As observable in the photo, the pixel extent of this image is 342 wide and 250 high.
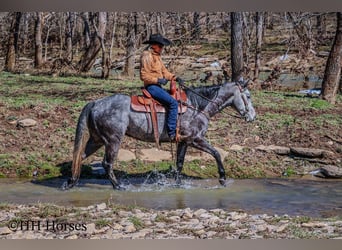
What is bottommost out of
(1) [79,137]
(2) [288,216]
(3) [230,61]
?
(2) [288,216]

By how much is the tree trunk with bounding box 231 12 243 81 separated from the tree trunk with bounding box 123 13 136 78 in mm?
931

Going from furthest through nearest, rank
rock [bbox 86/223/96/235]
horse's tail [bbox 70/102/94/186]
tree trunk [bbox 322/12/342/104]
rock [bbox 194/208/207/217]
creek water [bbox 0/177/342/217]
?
tree trunk [bbox 322/12/342/104] < horse's tail [bbox 70/102/94/186] < creek water [bbox 0/177/342/217] < rock [bbox 194/208/207/217] < rock [bbox 86/223/96/235]

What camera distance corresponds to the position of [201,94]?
268 inches

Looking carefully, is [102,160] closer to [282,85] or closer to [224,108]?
[224,108]

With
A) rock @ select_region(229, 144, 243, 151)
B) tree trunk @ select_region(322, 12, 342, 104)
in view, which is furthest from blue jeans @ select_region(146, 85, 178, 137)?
tree trunk @ select_region(322, 12, 342, 104)

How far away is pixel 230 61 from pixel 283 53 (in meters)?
0.55

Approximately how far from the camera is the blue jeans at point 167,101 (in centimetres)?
658

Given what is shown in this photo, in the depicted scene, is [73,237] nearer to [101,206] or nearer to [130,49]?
[101,206]

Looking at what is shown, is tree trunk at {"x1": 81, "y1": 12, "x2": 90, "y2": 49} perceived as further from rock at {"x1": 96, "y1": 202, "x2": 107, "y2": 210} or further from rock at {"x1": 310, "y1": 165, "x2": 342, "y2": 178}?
rock at {"x1": 310, "y1": 165, "x2": 342, "y2": 178}

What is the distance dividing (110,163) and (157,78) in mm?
842

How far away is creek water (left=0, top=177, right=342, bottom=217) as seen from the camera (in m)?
6.39

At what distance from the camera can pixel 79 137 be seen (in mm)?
6695

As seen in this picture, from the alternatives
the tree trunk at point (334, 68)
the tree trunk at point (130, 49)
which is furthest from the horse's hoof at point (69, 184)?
the tree trunk at point (334, 68)

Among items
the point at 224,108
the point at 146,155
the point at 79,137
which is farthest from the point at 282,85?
the point at 79,137
